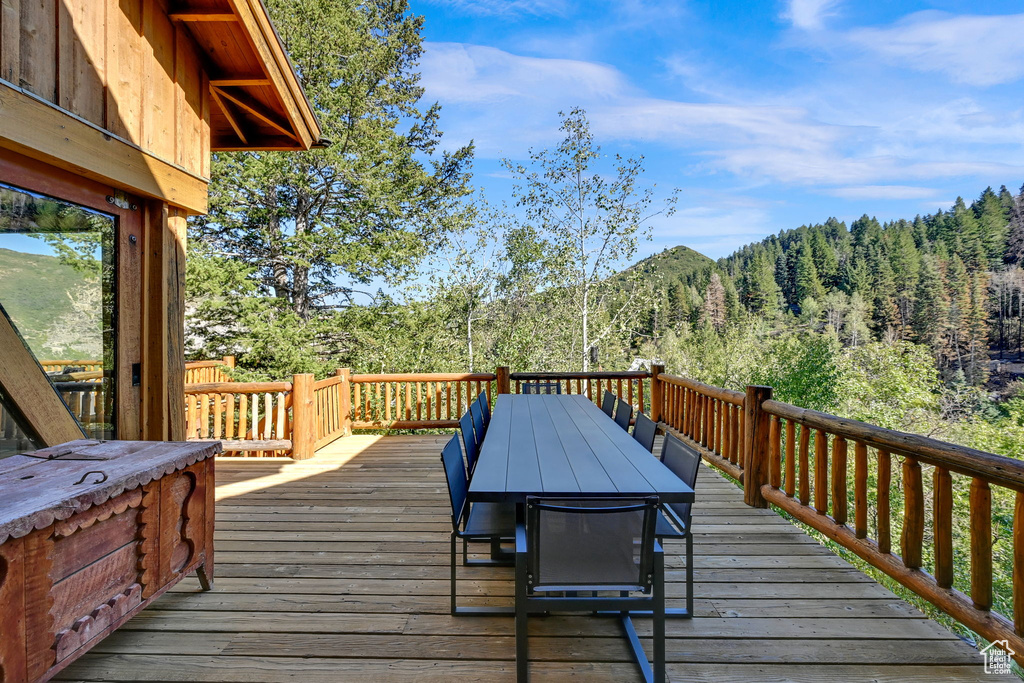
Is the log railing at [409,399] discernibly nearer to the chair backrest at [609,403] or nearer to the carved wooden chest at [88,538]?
the chair backrest at [609,403]

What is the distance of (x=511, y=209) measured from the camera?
45.8 ft

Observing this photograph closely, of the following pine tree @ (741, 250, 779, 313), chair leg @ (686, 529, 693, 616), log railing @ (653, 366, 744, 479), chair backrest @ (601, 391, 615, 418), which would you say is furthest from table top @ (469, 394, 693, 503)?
pine tree @ (741, 250, 779, 313)

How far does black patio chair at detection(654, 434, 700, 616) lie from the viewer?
2.16 m

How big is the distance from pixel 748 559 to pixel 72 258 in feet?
13.8

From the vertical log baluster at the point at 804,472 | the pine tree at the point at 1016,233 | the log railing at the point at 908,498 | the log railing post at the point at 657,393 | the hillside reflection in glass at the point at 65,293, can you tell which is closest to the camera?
the log railing at the point at 908,498

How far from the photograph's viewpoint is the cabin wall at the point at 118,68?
231 cm

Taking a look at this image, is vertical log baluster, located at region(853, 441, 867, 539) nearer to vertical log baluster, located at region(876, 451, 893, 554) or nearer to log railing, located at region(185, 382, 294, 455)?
vertical log baluster, located at region(876, 451, 893, 554)

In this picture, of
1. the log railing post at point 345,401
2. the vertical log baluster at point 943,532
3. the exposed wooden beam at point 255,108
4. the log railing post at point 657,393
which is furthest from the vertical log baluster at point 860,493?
the log railing post at point 345,401

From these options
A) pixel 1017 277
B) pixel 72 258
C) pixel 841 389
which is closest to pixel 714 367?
pixel 841 389

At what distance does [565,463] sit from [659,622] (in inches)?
30.4

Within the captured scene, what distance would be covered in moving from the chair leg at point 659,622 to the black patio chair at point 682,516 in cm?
26

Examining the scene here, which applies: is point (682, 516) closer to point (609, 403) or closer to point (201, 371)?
point (609, 403)

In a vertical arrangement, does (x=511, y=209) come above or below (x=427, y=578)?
above

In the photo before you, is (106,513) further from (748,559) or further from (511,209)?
(511,209)
